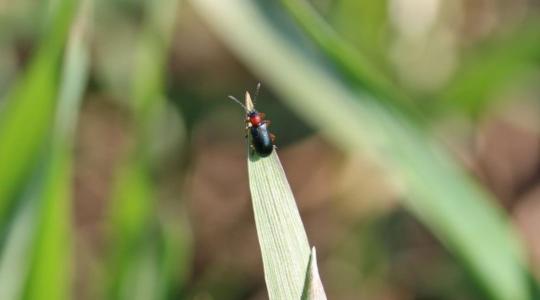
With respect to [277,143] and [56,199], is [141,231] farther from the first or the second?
[277,143]

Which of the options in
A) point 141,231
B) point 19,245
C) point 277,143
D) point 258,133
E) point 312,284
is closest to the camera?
point 312,284

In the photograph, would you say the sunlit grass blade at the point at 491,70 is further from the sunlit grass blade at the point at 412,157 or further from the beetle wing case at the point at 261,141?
the beetle wing case at the point at 261,141

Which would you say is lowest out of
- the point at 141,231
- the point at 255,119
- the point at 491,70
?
the point at 141,231

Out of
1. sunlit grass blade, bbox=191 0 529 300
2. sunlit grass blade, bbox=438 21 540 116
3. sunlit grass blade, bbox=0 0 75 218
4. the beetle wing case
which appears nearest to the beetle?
the beetle wing case

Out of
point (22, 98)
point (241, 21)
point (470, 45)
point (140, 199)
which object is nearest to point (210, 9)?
point (241, 21)

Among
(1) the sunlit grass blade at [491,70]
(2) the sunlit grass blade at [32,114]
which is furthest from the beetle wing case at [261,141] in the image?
(1) the sunlit grass blade at [491,70]

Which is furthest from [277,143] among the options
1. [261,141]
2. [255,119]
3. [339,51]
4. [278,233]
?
[278,233]

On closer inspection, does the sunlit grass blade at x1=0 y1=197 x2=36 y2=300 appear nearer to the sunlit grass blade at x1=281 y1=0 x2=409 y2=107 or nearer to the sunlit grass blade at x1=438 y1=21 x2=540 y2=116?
the sunlit grass blade at x1=281 y1=0 x2=409 y2=107

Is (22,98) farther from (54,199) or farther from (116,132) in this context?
(116,132)
